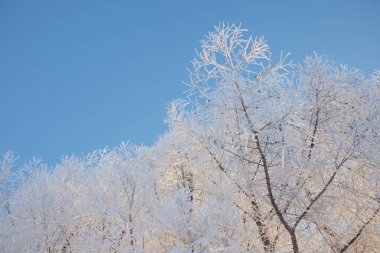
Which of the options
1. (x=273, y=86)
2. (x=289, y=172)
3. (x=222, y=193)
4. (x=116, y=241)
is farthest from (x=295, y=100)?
(x=116, y=241)

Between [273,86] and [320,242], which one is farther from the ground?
[273,86]

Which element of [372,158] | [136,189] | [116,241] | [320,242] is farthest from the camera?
[136,189]

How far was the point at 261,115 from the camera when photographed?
423 cm

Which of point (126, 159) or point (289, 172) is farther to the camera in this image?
point (126, 159)

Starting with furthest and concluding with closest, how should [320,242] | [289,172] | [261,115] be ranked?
1. [320,242]
2. [289,172]
3. [261,115]

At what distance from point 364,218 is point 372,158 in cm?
128

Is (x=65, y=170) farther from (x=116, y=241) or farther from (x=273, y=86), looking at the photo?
(x=273, y=86)

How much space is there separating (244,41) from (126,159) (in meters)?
6.25

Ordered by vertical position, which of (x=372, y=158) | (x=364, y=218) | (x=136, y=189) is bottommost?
(x=364, y=218)

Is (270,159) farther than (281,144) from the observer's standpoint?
Yes

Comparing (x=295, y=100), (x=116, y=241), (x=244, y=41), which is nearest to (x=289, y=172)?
(x=295, y=100)

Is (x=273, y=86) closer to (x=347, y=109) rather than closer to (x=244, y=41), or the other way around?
(x=244, y=41)

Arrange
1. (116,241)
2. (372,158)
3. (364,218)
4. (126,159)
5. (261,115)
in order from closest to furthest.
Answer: (261,115) < (372,158) < (364,218) < (116,241) < (126,159)

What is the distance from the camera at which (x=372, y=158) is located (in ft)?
16.8
